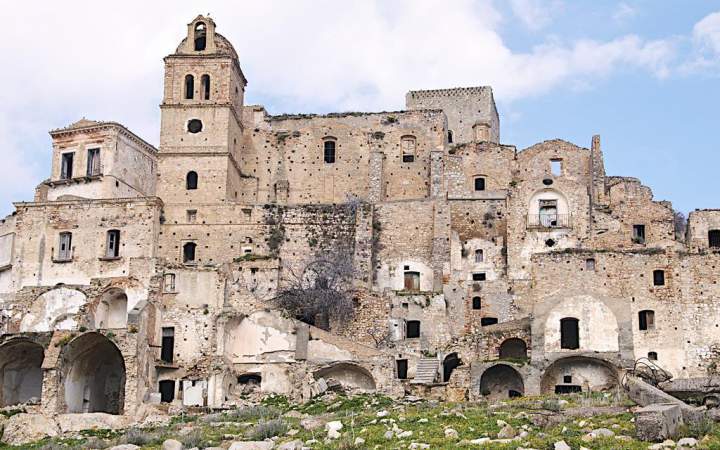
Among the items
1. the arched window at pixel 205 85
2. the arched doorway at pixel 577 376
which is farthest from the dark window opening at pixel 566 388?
the arched window at pixel 205 85

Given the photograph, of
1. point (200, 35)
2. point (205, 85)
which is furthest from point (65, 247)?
point (200, 35)

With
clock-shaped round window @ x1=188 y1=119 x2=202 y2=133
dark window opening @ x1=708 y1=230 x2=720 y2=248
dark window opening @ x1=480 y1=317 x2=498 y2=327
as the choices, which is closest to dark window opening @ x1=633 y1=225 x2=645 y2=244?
dark window opening @ x1=708 y1=230 x2=720 y2=248

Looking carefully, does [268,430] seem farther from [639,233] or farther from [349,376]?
[639,233]

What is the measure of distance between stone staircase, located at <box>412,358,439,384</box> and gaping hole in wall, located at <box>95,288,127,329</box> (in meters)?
14.9

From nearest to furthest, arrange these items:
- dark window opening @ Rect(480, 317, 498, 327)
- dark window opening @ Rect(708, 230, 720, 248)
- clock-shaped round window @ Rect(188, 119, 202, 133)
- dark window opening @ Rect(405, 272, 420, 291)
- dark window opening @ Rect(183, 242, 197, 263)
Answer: dark window opening @ Rect(480, 317, 498, 327)
dark window opening @ Rect(708, 230, 720, 248)
dark window opening @ Rect(405, 272, 420, 291)
dark window opening @ Rect(183, 242, 197, 263)
clock-shaped round window @ Rect(188, 119, 202, 133)

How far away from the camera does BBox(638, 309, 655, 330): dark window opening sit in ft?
164

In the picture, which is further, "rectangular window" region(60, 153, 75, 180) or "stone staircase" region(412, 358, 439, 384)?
"rectangular window" region(60, 153, 75, 180)

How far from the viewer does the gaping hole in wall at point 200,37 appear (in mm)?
67188

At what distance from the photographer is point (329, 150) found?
68.0 metres

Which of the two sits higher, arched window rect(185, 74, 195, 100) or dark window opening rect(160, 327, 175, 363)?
arched window rect(185, 74, 195, 100)

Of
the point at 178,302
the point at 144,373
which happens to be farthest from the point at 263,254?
the point at 144,373

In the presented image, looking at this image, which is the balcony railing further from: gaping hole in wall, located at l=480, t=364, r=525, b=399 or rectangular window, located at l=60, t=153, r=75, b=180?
rectangular window, located at l=60, t=153, r=75, b=180

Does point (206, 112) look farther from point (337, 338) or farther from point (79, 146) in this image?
point (337, 338)

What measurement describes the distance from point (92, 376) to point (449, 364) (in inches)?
656
